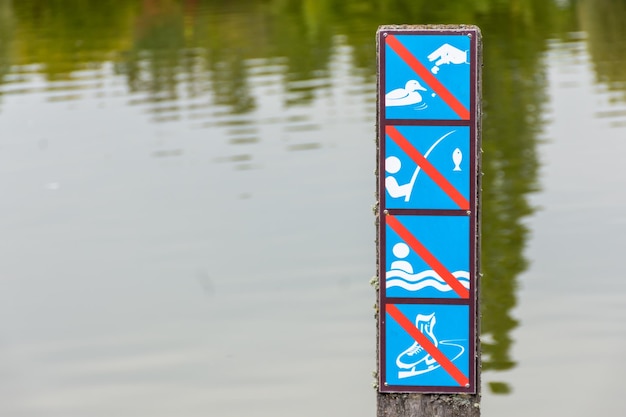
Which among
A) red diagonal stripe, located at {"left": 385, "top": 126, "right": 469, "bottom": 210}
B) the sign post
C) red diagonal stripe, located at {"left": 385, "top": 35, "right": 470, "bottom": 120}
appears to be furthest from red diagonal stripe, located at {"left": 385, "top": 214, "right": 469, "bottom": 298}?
red diagonal stripe, located at {"left": 385, "top": 35, "right": 470, "bottom": 120}

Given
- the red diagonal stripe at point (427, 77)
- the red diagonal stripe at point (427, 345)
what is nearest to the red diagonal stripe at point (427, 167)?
the red diagonal stripe at point (427, 77)

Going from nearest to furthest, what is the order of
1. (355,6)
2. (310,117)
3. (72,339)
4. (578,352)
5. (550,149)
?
(578,352) → (72,339) → (550,149) → (310,117) → (355,6)

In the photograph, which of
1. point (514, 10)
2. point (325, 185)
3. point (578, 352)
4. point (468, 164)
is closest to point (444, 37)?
point (468, 164)

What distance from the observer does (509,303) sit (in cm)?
1261

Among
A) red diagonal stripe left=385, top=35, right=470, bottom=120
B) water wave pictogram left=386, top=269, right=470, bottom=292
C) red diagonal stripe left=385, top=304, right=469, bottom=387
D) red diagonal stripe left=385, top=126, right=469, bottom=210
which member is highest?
red diagonal stripe left=385, top=35, right=470, bottom=120

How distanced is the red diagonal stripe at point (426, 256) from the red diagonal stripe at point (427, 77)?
561 millimetres

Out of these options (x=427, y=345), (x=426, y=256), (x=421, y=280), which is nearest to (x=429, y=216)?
(x=426, y=256)

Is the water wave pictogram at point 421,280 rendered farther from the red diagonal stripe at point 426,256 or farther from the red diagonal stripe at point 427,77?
the red diagonal stripe at point 427,77

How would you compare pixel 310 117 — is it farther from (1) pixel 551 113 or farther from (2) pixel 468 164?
(2) pixel 468 164

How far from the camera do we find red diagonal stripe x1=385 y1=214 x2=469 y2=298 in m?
5.96

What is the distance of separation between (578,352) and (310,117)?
11947 mm

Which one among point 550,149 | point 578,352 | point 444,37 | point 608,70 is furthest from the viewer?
point 608,70

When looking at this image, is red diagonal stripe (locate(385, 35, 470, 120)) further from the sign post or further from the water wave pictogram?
the water wave pictogram

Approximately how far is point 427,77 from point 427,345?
1.23 m
